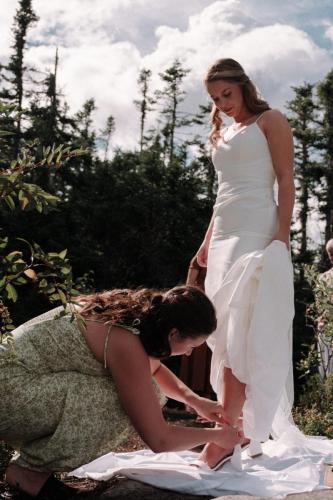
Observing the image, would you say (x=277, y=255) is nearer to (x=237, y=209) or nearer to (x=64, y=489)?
(x=237, y=209)

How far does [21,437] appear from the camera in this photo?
2.41 metres

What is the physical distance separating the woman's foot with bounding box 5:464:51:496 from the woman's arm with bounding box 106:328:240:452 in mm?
390

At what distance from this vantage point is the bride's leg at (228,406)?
2.74 metres

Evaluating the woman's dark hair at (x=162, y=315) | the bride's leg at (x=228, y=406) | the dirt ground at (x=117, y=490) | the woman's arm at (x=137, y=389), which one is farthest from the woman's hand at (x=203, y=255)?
the dirt ground at (x=117, y=490)

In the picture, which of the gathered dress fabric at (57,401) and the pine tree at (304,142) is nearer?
the gathered dress fabric at (57,401)

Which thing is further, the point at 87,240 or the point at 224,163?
the point at 87,240

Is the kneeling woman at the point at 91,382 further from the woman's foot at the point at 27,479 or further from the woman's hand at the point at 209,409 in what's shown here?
the woman's hand at the point at 209,409

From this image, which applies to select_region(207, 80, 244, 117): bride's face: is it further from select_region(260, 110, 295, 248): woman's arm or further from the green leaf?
the green leaf

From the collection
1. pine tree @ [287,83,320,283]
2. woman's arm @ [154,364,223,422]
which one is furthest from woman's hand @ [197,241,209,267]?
pine tree @ [287,83,320,283]

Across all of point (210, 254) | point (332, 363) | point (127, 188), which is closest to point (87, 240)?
point (127, 188)

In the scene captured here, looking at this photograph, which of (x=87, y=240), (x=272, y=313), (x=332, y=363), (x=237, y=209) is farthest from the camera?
(x=87, y=240)

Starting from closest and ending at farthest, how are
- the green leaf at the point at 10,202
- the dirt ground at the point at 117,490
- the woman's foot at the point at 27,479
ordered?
the green leaf at the point at 10,202, the woman's foot at the point at 27,479, the dirt ground at the point at 117,490

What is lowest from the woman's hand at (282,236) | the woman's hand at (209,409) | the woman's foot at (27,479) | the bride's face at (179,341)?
→ the woman's foot at (27,479)

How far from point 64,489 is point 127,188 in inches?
551
